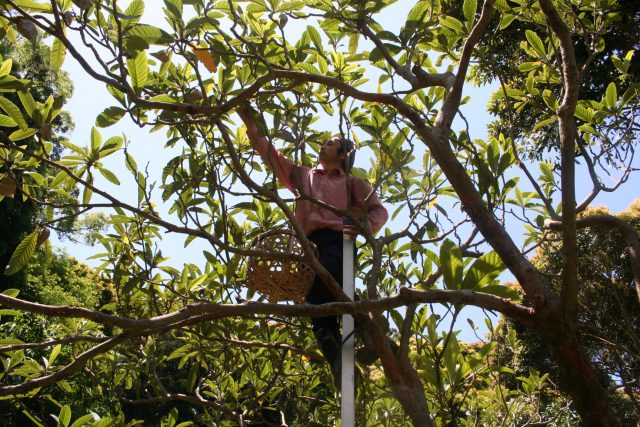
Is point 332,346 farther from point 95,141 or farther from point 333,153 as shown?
point 95,141

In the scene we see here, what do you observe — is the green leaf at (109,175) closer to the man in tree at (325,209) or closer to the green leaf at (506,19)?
the man in tree at (325,209)

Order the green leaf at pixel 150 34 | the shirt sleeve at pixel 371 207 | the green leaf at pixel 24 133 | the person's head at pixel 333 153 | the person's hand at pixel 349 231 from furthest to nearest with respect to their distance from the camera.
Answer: the person's head at pixel 333 153
the shirt sleeve at pixel 371 207
the person's hand at pixel 349 231
the green leaf at pixel 24 133
the green leaf at pixel 150 34

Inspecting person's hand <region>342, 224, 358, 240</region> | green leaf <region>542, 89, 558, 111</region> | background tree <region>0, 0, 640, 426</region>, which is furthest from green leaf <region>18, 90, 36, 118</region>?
green leaf <region>542, 89, 558, 111</region>

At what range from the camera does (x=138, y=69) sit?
6.41ft

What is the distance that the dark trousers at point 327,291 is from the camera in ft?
7.30

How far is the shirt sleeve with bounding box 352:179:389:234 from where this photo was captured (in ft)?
7.68

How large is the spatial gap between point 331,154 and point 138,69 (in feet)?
3.11

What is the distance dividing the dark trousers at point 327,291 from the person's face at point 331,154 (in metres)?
0.32

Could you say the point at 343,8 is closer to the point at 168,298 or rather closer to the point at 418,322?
the point at 418,322

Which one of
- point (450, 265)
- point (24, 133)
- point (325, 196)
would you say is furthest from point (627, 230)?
point (24, 133)

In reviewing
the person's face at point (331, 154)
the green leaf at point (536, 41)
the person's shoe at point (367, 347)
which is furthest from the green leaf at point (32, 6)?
the green leaf at point (536, 41)

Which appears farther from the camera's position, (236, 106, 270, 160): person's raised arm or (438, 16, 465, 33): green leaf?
(236, 106, 270, 160): person's raised arm

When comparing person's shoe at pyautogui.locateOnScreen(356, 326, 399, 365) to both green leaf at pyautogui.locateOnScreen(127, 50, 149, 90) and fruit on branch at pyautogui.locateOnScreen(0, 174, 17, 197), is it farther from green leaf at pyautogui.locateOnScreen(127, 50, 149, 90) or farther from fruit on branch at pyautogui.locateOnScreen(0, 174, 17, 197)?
fruit on branch at pyautogui.locateOnScreen(0, 174, 17, 197)

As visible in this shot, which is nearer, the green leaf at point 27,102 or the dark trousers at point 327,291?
the green leaf at point 27,102
